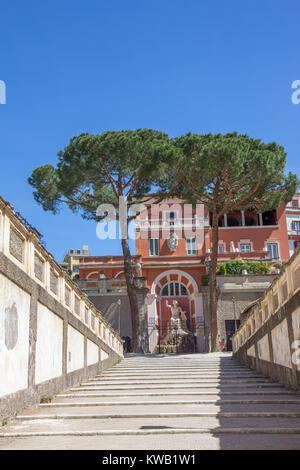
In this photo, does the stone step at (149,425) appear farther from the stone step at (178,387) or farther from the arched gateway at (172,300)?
the arched gateway at (172,300)

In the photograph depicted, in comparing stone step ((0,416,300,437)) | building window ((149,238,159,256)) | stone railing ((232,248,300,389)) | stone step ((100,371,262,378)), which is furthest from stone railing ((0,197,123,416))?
building window ((149,238,159,256))

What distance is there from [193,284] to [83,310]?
74.1 feet

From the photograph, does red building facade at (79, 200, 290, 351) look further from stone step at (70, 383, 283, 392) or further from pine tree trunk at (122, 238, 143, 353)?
stone step at (70, 383, 283, 392)

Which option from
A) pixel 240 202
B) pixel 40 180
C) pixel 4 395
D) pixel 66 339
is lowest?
pixel 4 395

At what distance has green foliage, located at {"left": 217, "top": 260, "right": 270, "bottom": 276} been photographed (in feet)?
105

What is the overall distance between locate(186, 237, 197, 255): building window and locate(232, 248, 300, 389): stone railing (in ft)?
73.8

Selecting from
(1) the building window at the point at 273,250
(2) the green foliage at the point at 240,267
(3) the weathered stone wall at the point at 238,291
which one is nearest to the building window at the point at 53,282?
(3) the weathered stone wall at the point at 238,291

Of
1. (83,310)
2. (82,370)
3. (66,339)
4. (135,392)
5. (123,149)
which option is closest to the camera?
(135,392)

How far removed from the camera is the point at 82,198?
2788 centimetres

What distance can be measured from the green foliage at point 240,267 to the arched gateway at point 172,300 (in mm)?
2572

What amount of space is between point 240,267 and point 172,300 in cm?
598

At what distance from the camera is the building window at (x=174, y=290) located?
34719 millimetres
